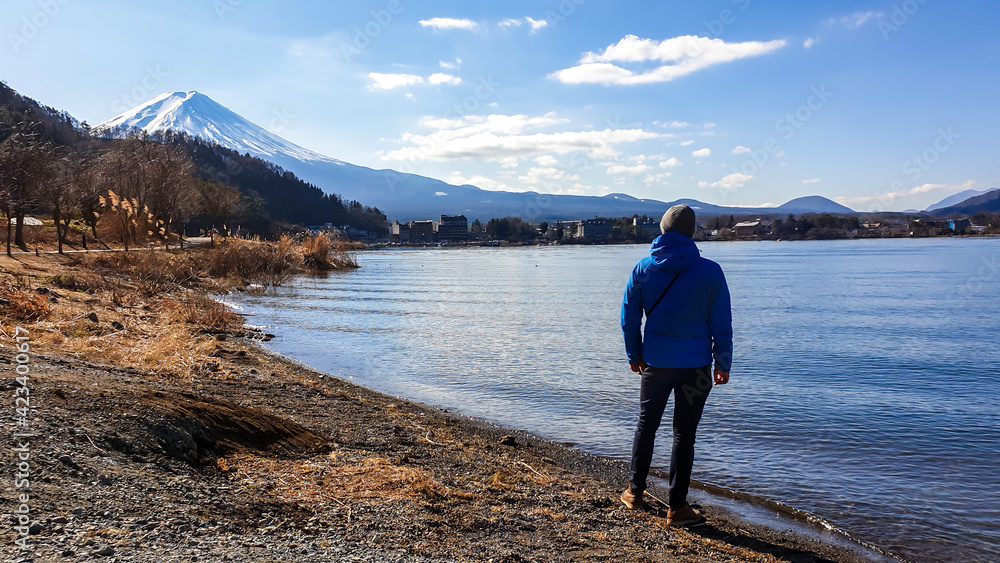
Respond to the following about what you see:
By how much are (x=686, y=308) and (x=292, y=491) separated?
3.29 m

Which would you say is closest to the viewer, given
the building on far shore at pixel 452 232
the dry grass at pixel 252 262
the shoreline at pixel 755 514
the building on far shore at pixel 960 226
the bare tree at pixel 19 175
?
the shoreline at pixel 755 514

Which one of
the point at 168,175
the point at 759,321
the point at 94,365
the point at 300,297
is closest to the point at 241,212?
the point at 168,175

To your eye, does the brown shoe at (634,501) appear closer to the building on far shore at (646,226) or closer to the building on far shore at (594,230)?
the building on far shore at (646,226)

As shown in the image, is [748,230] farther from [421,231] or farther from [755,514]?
[755,514]

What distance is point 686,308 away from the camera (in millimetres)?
4887

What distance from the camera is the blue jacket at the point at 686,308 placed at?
486 centimetres

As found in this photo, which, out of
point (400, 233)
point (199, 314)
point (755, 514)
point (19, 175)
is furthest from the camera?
point (400, 233)

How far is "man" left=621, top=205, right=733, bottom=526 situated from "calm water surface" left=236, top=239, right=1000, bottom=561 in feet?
7.84

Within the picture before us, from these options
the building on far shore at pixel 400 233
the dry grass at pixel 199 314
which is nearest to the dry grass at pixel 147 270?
the dry grass at pixel 199 314

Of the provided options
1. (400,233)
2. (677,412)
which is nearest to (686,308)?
(677,412)

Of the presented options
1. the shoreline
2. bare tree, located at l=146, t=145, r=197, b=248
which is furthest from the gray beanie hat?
bare tree, located at l=146, t=145, r=197, b=248

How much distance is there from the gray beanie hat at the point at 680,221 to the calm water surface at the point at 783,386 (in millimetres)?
3439

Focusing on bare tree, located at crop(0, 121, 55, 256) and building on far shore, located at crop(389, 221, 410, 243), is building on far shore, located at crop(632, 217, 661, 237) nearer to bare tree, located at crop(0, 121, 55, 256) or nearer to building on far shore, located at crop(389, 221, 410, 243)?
building on far shore, located at crop(389, 221, 410, 243)

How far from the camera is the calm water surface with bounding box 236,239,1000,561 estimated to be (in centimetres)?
676
